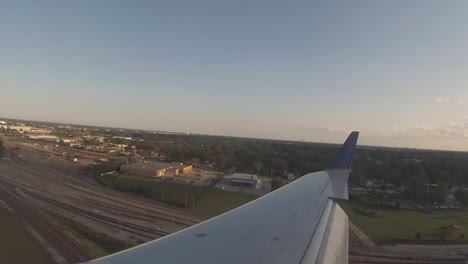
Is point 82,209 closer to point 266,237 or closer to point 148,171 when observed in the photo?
point 148,171

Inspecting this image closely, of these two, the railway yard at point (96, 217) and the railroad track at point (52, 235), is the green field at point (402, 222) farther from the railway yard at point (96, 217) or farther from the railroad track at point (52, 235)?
the railroad track at point (52, 235)

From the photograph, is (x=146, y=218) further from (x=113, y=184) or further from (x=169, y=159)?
(x=169, y=159)

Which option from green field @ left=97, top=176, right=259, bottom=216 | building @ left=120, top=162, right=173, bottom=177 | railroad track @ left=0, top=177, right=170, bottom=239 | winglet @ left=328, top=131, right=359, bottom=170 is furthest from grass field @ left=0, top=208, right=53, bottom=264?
building @ left=120, top=162, right=173, bottom=177

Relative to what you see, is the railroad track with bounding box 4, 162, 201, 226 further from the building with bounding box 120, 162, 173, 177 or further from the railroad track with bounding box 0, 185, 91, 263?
the building with bounding box 120, 162, 173, 177

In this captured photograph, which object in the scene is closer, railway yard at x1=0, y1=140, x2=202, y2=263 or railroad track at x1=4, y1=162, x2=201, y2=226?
railway yard at x1=0, y1=140, x2=202, y2=263

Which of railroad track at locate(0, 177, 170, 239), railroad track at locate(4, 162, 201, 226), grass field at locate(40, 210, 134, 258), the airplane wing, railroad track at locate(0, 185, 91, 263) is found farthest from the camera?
railroad track at locate(4, 162, 201, 226)

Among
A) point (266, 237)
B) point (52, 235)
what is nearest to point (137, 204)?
point (52, 235)

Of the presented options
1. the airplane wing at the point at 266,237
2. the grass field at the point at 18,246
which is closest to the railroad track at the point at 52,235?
the grass field at the point at 18,246
